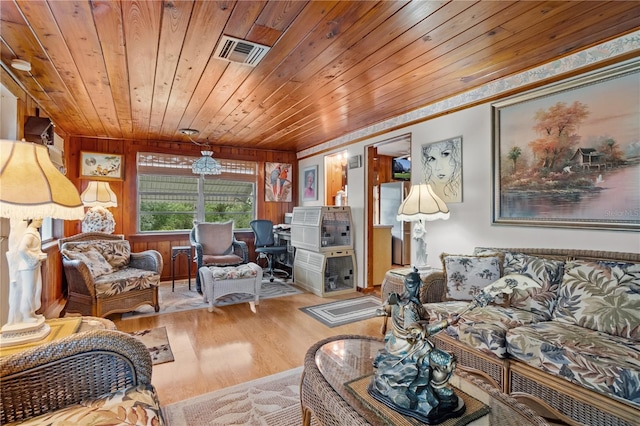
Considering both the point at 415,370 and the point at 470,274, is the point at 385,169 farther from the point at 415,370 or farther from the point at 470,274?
the point at 415,370

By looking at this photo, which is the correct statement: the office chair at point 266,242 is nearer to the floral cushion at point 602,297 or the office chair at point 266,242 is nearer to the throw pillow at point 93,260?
the throw pillow at point 93,260

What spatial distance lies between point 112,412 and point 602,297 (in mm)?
2511

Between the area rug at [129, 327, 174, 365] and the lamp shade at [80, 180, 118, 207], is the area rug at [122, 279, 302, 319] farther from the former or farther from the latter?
the lamp shade at [80, 180, 118, 207]

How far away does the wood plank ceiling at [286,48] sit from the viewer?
174cm

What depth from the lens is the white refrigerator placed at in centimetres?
616

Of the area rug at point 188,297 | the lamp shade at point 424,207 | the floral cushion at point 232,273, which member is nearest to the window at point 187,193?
the area rug at point 188,297

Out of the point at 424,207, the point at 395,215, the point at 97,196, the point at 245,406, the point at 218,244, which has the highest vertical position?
the point at 97,196

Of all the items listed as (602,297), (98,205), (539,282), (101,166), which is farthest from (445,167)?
(101,166)

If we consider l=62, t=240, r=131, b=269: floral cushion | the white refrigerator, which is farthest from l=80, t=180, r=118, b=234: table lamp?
the white refrigerator

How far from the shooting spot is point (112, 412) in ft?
3.64

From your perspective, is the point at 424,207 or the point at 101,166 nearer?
the point at 424,207

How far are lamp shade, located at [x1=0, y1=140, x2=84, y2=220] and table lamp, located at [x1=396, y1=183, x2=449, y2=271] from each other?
8.38 ft

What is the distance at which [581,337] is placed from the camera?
5.49ft

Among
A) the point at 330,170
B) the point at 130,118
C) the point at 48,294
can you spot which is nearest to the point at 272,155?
the point at 330,170
